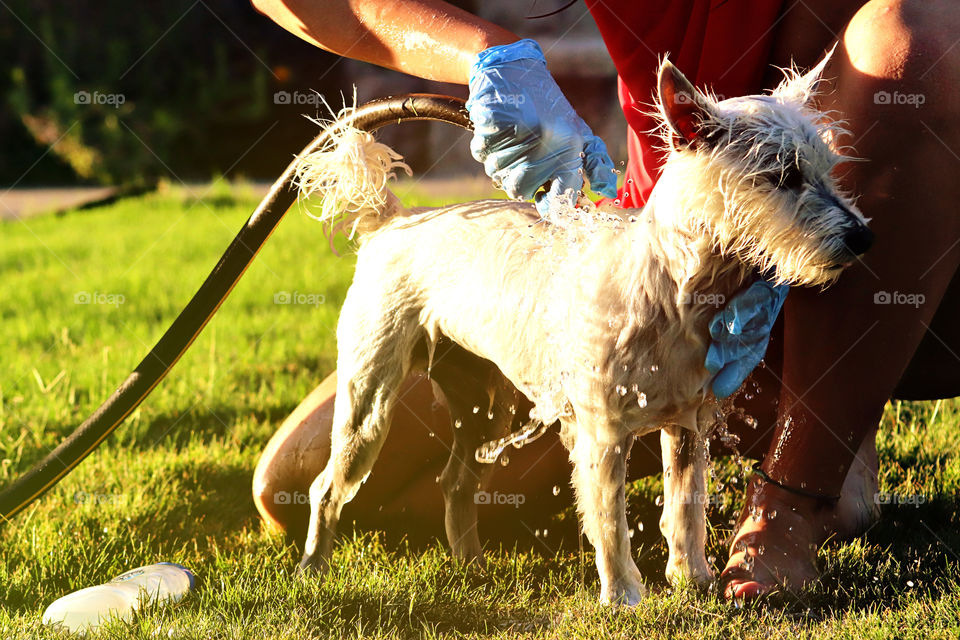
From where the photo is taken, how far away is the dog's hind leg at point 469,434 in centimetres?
275

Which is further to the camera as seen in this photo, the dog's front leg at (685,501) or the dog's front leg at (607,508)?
the dog's front leg at (685,501)

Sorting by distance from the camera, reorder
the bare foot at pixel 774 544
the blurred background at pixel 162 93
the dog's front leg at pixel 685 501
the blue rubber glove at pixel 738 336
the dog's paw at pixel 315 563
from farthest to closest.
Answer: the blurred background at pixel 162 93 → the dog's paw at pixel 315 563 → the bare foot at pixel 774 544 → the dog's front leg at pixel 685 501 → the blue rubber glove at pixel 738 336

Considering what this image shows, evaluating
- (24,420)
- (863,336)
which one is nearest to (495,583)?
(863,336)

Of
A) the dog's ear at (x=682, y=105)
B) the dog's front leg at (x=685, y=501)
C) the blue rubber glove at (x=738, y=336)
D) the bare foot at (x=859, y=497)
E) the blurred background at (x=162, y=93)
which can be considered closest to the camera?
the dog's ear at (x=682, y=105)

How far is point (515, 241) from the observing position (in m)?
2.33

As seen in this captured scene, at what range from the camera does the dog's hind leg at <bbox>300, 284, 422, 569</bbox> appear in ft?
8.16

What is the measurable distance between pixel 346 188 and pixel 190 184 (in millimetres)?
7422

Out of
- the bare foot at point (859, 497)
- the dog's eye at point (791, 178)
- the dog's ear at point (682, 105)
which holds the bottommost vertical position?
the bare foot at point (859, 497)

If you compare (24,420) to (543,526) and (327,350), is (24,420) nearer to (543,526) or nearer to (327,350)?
(327,350)

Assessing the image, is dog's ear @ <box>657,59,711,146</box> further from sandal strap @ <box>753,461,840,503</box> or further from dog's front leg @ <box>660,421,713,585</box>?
sandal strap @ <box>753,461,840,503</box>

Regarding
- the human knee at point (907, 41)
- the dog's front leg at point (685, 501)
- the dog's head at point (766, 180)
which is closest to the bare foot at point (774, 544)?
the dog's front leg at point (685, 501)

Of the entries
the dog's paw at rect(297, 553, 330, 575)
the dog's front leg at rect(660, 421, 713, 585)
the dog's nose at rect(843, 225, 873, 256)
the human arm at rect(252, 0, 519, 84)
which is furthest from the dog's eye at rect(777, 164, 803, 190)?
the dog's paw at rect(297, 553, 330, 575)

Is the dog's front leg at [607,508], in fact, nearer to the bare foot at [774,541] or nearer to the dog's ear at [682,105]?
the bare foot at [774,541]

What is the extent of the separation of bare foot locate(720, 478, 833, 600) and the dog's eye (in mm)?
941
